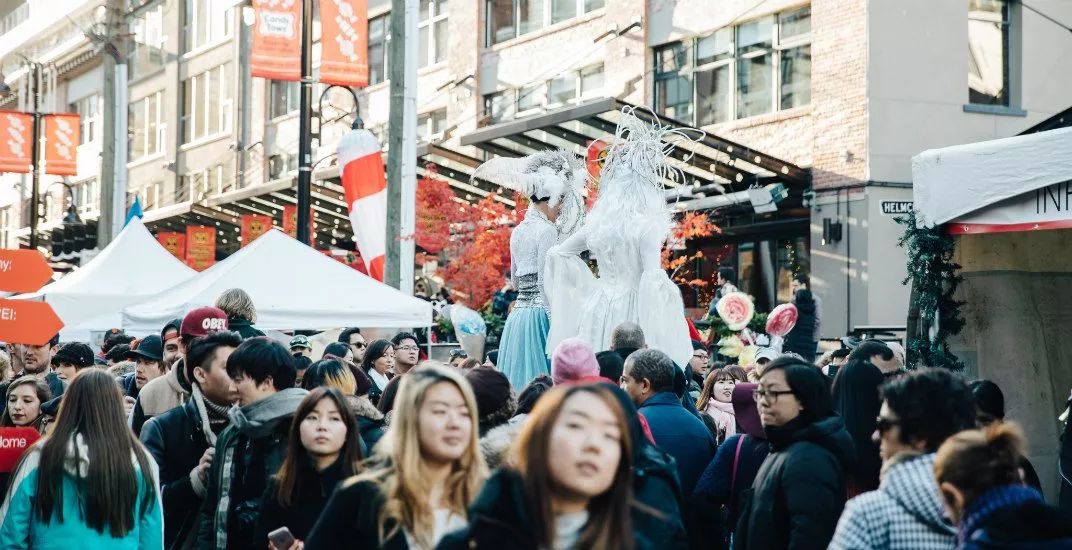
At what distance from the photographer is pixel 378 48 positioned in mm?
34969

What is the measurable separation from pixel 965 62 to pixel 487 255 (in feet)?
27.0

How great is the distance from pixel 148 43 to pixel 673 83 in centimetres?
2996

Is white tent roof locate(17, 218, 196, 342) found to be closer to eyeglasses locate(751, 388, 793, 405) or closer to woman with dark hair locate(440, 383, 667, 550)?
eyeglasses locate(751, 388, 793, 405)

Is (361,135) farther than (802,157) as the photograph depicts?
No

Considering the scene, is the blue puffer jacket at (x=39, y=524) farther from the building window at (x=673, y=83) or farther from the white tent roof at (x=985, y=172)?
the building window at (x=673, y=83)

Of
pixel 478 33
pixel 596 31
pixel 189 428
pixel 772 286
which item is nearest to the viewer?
pixel 189 428

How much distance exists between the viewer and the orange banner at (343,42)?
18.5 m

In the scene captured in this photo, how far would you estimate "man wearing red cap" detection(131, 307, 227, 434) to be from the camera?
6643 mm

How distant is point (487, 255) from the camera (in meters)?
22.5

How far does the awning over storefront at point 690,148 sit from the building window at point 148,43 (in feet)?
89.4

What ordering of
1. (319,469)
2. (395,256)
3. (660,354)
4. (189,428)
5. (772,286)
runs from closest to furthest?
(319,469), (189,428), (660,354), (395,256), (772,286)

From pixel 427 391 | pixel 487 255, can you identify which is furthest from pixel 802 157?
pixel 427 391

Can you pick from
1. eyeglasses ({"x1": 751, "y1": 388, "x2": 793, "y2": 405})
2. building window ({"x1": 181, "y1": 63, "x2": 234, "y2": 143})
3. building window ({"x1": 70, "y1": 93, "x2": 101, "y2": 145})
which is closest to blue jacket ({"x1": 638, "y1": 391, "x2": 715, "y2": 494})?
eyeglasses ({"x1": 751, "y1": 388, "x2": 793, "y2": 405})

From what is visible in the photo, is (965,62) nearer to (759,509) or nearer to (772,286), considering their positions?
(772,286)
